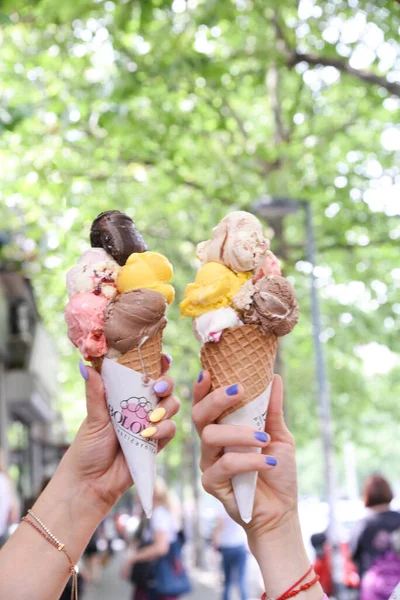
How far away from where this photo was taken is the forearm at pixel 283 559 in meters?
2.04

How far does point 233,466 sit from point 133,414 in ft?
1.20

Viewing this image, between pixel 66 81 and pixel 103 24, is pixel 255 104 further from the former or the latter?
pixel 103 24

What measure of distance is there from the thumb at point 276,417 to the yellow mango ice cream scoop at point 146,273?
1.36 ft

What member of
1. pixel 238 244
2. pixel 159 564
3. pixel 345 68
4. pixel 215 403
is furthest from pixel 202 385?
pixel 159 564

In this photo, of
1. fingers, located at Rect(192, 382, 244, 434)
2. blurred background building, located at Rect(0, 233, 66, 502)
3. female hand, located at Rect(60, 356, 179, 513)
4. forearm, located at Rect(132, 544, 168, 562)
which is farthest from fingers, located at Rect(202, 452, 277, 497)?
blurred background building, located at Rect(0, 233, 66, 502)

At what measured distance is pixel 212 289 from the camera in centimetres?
240

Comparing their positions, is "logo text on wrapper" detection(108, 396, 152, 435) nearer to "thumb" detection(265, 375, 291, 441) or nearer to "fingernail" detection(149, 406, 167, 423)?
"fingernail" detection(149, 406, 167, 423)

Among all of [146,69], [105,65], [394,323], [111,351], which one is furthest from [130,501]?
[111,351]

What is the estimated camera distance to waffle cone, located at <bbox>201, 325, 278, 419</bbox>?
7.81 feet

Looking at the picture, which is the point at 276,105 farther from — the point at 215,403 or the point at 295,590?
the point at 295,590

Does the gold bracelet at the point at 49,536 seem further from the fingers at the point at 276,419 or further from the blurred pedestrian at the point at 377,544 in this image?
the blurred pedestrian at the point at 377,544

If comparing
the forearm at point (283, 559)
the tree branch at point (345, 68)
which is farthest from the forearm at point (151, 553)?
the forearm at point (283, 559)

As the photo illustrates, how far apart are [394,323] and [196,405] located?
11.7 m

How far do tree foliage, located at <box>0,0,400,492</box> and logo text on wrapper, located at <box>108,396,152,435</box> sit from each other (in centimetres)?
348
